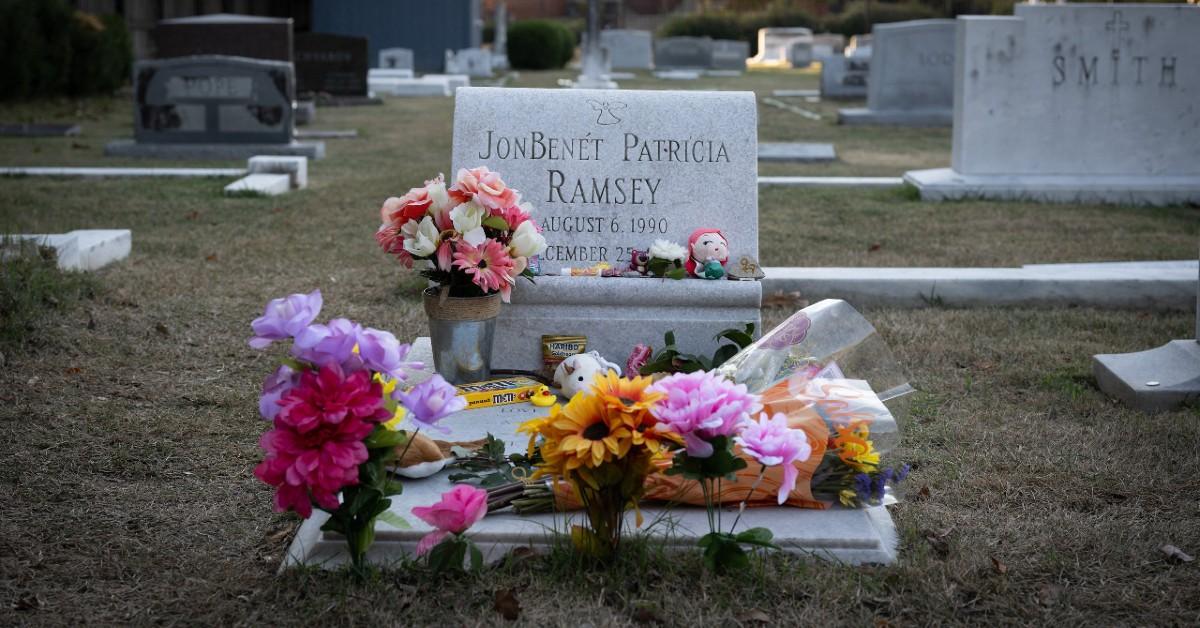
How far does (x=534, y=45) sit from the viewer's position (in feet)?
110

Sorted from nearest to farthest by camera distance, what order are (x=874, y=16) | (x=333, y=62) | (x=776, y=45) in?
1. (x=333, y=62)
2. (x=776, y=45)
3. (x=874, y=16)

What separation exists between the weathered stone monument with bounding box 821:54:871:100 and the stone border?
1692cm

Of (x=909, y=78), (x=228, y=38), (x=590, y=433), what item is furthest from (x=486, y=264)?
(x=909, y=78)

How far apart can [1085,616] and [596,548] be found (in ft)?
3.84

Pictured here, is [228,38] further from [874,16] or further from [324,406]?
[874,16]

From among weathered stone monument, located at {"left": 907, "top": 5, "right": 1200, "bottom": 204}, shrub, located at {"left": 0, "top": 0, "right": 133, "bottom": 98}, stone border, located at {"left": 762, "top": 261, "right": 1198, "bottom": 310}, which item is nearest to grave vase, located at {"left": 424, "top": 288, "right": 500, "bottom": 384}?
stone border, located at {"left": 762, "top": 261, "right": 1198, "bottom": 310}

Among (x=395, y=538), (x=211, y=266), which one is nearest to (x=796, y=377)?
(x=395, y=538)

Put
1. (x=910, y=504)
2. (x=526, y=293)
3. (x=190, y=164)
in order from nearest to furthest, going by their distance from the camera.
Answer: (x=910, y=504), (x=526, y=293), (x=190, y=164)

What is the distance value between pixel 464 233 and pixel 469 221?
2.0 inches

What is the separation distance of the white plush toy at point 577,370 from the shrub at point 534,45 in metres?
30.2

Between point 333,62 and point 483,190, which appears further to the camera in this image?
point 333,62

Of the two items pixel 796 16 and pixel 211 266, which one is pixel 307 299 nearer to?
pixel 211 266

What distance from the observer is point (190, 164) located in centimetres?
1175

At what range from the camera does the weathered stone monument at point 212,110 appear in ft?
39.7
